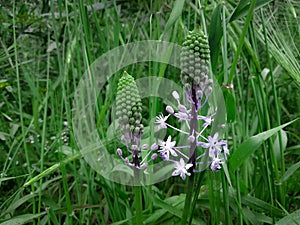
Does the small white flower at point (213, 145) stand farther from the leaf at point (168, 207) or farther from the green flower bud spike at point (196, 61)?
the leaf at point (168, 207)

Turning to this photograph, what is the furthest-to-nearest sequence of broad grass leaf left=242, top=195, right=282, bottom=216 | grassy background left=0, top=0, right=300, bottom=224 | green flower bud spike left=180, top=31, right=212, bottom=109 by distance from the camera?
broad grass leaf left=242, top=195, right=282, bottom=216, grassy background left=0, top=0, right=300, bottom=224, green flower bud spike left=180, top=31, right=212, bottom=109

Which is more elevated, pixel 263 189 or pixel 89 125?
pixel 89 125

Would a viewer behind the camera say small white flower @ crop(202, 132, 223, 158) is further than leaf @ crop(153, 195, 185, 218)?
No

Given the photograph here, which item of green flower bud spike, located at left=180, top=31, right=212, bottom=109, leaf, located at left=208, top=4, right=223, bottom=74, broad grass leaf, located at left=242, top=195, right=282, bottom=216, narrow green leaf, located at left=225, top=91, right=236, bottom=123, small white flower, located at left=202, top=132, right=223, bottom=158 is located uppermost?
leaf, located at left=208, top=4, right=223, bottom=74

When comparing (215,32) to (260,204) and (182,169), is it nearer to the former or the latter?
(182,169)

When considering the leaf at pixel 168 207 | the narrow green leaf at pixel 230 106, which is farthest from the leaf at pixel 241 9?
the leaf at pixel 168 207

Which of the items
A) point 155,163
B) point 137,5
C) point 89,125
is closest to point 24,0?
point 137,5

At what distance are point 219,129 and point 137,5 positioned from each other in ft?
2.82

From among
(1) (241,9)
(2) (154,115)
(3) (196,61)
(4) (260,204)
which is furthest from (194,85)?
(4) (260,204)

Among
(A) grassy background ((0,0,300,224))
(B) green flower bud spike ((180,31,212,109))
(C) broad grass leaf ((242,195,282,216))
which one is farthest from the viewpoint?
(C) broad grass leaf ((242,195,282,216))

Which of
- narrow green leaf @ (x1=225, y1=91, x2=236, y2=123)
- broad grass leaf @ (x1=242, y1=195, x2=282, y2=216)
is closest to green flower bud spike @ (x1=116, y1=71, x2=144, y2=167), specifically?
narrow green leaf @ (x1=225, y1=91, x2=236, y2=123)

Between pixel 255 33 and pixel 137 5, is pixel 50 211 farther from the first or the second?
pixel 137 5

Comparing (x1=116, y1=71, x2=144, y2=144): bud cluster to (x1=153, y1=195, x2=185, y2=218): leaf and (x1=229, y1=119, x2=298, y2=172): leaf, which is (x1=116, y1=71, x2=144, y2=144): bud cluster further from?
(x1=153, y1=195, x2=185, y2=218): leaf

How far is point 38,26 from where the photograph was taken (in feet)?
4.48
